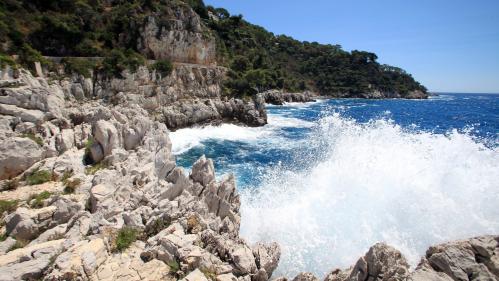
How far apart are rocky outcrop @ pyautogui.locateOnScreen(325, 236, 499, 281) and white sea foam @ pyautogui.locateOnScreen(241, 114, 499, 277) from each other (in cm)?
626

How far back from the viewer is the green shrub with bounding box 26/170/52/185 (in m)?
13.5

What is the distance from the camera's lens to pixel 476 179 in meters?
16.7

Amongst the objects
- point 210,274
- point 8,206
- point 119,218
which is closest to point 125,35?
point 8,206

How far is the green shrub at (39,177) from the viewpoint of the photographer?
13.5m

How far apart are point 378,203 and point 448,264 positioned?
11136mm

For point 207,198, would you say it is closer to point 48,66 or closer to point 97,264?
point 97,264

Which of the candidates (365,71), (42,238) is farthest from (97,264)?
(365,71)

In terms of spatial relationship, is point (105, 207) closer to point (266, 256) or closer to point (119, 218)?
point (119, 218)

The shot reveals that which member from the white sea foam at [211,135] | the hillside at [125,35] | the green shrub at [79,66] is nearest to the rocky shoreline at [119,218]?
the white sea foam at [211,135]

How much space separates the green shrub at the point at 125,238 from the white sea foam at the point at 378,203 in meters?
6.51

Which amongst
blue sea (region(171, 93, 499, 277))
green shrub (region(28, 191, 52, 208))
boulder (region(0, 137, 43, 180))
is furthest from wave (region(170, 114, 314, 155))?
green shrub (region(28, 191, 52, 208))

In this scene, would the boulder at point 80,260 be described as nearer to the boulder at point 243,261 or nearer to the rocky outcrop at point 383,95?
the boulder at point 243,261

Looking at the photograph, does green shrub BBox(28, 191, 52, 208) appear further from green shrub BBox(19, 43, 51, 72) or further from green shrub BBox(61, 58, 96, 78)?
green shrub BBox(61, 58, 96, 78)

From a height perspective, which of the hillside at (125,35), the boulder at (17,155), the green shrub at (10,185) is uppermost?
the hillside at (125,35)
